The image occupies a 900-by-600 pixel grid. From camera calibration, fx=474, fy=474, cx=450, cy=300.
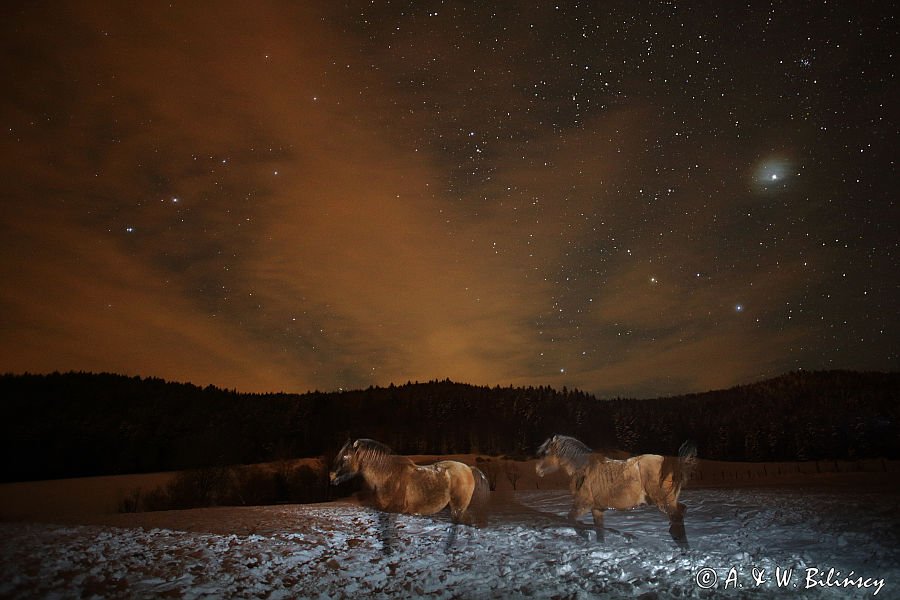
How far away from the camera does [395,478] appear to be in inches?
331

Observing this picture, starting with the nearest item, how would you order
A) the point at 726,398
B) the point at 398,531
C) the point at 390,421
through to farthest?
the point at 398,531 → the point at 390,421 → the point at 726,398

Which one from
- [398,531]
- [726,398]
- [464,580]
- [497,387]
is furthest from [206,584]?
[726,398]

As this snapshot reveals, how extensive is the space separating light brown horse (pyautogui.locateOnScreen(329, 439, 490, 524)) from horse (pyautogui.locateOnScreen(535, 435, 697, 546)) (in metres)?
1.82

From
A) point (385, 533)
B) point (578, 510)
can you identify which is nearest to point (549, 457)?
point (578, 510)

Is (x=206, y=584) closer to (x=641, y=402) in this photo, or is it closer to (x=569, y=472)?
(x=569, y=472)

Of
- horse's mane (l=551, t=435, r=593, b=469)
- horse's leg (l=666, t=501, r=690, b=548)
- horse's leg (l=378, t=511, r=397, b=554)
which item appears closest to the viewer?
horse's leg (l=378, t=511, r=397, b=554)

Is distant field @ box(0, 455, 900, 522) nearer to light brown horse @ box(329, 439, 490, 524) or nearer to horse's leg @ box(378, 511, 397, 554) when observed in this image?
light brown horse @ box(329, 439, 490, 524)

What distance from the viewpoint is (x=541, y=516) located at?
Answer: 1310cm

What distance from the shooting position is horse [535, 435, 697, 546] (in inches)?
327

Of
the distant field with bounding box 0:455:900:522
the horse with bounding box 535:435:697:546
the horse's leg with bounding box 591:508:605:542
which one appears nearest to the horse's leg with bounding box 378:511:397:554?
the horse with bounding box 535:435:697:546

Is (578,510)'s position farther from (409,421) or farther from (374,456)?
(409,421)

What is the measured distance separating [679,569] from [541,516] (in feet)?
22.2

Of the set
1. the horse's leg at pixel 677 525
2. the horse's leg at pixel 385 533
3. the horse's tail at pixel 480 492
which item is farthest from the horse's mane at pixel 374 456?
the horse's leg at pixel 677 525

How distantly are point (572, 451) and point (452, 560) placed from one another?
2.95 m
